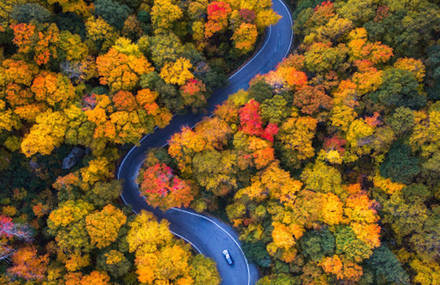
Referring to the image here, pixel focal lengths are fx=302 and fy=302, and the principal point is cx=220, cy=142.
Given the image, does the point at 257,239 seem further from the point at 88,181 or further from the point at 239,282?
the point at 88,181

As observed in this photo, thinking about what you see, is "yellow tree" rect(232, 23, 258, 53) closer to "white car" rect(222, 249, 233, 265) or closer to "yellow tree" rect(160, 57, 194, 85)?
"yellow tree" rect(160, 57, 194, 85)

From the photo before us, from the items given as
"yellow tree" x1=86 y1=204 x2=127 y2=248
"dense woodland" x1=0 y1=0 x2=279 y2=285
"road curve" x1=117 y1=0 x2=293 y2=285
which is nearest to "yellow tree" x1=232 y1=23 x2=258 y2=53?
"dense woodland" x1=0 y1=0 x2=279 y2=285

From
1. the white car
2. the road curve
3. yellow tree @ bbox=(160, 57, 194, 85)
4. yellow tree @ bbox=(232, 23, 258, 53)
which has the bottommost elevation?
the white car

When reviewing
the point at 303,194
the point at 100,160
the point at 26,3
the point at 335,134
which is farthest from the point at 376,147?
the point at 26,3

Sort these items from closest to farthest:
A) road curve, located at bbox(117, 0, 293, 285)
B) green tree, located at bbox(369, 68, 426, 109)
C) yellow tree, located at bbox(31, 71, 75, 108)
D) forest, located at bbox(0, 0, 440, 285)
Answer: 1. green tree, located at bbox(369, 68, 426, 109)
2. forest, located at bbox(0, 0, 440, 285)
3. yellow tree, located at bbox(31, 71, 75, 108)
4. road curve, located at bbox(117, 0, 293, 285)

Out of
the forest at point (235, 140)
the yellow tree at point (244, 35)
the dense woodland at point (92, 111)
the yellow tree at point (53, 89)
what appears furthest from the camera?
the yellow tree at point (244, 35)

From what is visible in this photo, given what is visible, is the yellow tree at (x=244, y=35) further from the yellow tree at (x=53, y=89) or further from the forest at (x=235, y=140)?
the yellow tree at (x=53, y=89)

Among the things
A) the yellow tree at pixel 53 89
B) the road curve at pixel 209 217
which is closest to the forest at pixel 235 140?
the yellow tree at pixel 53 89
